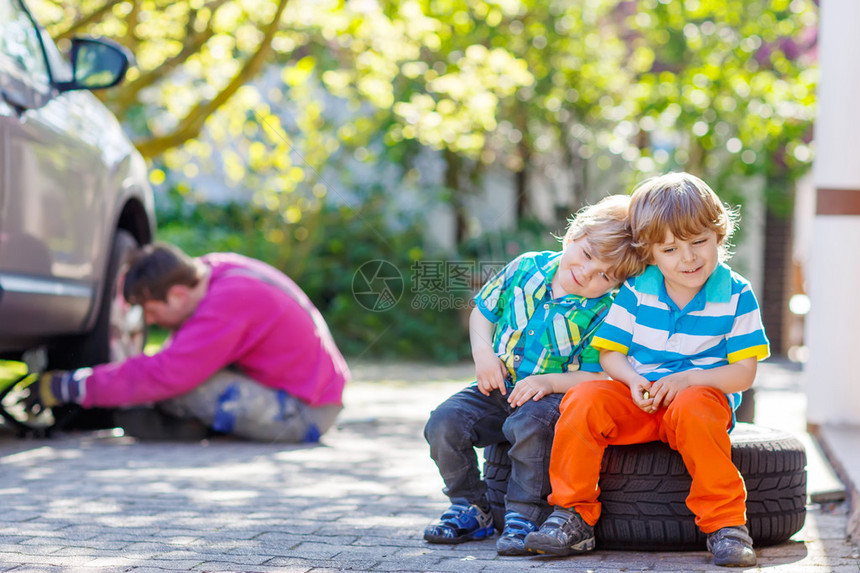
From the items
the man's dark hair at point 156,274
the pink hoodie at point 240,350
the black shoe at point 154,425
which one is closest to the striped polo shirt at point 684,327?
the pink hoodie at point 240,350

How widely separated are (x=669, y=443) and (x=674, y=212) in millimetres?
608

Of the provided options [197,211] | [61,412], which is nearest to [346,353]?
[197,211]

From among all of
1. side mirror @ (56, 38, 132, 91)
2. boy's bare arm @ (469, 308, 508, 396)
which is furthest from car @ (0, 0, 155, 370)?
boy's bare arm @ (469, 308, 508, 396)

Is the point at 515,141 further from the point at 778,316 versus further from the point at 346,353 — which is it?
the point at 778,316

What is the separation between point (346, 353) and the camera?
10.8 metres

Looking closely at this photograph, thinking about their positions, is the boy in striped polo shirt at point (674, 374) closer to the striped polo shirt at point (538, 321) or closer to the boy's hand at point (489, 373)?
the striped polo shirt at point (538, 321)

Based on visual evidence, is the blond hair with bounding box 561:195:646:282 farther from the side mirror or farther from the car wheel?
the car wheel

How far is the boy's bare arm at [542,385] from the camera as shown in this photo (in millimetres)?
2967

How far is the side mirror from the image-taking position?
4559 mm

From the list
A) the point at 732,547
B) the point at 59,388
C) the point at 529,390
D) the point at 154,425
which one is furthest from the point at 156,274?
the point at 732,547

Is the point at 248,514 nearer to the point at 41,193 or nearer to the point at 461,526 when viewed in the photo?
the point at 461,526

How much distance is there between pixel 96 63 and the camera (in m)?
4.59

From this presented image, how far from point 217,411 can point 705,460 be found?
2.82 metres

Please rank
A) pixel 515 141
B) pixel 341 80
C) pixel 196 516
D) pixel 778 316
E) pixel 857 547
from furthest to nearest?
pixel 778 316 < pixel 515 141 < pixel 341 80 < pixel 196 516 < pixel 857 547
